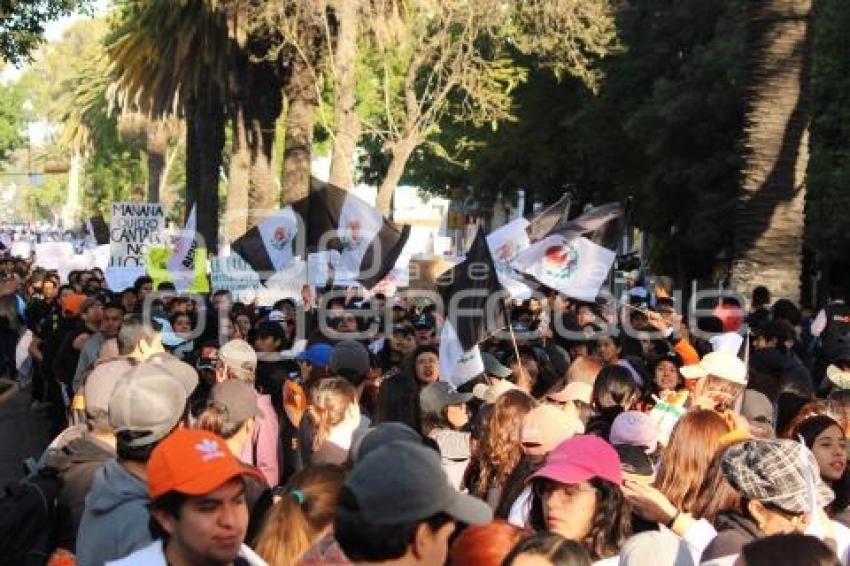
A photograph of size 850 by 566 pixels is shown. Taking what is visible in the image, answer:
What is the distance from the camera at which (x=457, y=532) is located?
4016mm

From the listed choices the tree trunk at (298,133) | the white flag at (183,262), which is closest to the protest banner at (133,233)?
the white flag at (183,262)

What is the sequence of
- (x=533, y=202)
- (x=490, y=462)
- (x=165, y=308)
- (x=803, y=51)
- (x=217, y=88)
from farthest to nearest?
(x=533, y=202), (x=217, y=88), (x=165, y=308), (x=803, y=51), (x=490, y=462)

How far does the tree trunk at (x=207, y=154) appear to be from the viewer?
2875cm

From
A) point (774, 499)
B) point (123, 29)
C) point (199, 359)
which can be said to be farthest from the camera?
point (123, 29)

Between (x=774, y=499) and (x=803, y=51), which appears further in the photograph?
(x=803, y=51)

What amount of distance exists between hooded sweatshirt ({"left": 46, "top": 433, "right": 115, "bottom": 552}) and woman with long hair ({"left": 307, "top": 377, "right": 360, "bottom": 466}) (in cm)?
130

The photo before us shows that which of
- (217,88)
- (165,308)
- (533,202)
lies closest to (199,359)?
(165,308)

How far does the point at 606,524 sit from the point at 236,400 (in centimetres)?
223

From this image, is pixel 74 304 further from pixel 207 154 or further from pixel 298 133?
pixel 207 154

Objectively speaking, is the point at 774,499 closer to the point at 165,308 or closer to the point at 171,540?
the point at 171,540

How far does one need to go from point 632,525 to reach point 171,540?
1.84 m

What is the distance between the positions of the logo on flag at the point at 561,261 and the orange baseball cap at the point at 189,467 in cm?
999

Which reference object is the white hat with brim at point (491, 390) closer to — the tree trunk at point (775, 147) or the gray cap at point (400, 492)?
the gray cap at point (400, 492)

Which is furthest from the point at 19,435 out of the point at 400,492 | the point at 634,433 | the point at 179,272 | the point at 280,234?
the point at 400,492
